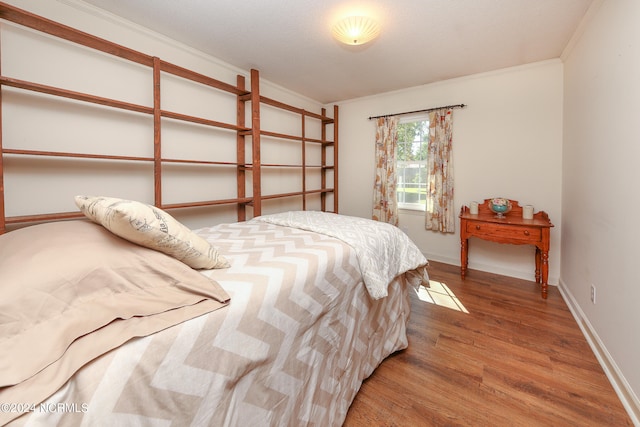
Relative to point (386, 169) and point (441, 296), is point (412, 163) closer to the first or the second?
point (386, 169)

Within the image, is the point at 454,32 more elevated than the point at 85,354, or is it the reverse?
the point at 454,32

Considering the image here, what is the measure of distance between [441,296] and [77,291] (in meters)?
2.75

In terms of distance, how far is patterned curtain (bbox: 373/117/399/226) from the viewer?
392 centimetres

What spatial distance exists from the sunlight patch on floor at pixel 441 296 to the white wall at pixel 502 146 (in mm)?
914

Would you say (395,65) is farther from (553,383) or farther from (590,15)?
(553,383)

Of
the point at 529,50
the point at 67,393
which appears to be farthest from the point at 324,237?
the point at 529,50

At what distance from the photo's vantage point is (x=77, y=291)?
712mm

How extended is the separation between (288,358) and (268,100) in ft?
9.74

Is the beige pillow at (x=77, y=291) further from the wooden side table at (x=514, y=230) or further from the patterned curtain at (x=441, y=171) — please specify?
the patterned curtain at (x=441, y=171)

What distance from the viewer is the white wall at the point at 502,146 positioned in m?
2.96

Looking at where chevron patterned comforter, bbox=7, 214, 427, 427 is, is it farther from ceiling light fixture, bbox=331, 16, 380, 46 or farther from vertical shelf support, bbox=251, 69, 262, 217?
ceiling light fixture, bbox=331, 16, 380, 46

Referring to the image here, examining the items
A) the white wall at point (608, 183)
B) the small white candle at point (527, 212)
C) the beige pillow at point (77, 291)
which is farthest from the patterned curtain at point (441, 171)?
the beige pillow at point (77, 291)

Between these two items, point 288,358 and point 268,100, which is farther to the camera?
point 268,100

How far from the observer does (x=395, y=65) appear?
3.01 metres
